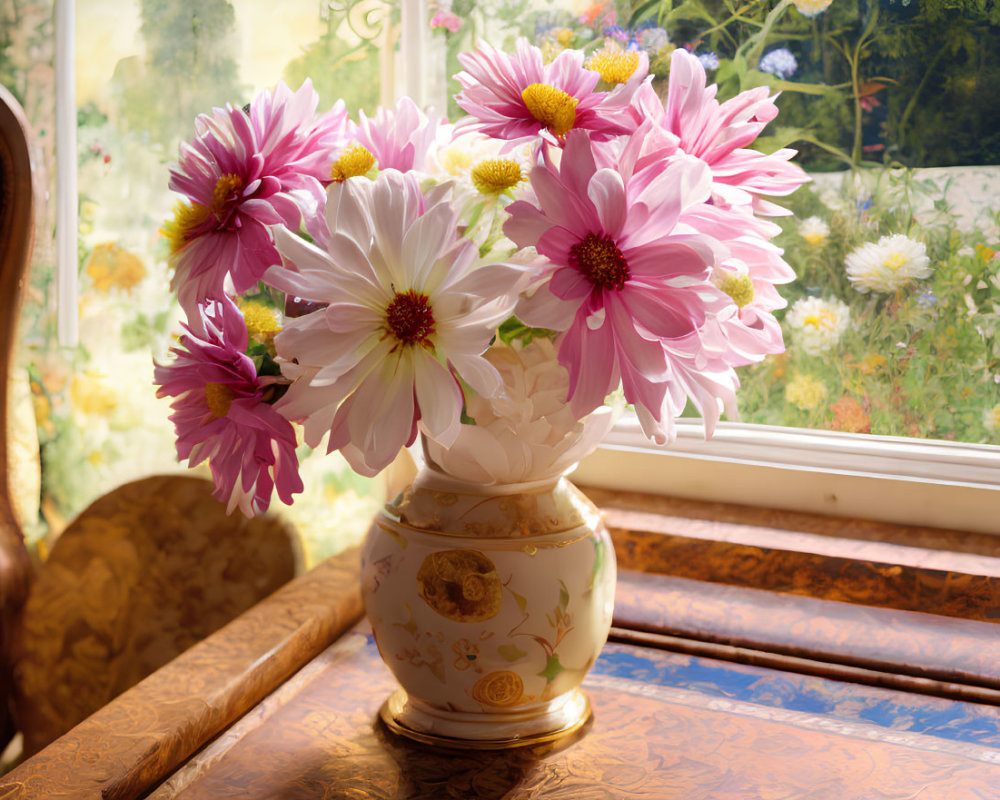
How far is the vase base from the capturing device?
720 mm

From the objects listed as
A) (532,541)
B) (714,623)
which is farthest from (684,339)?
(714,623)

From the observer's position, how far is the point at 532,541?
685 millimetres

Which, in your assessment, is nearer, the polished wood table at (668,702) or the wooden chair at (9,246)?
the polished wood table at (668,702)

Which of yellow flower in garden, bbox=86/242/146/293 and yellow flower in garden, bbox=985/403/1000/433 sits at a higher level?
yellow flower in garden, bbox=86/242/146/293

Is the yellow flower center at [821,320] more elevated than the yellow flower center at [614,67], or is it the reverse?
the yellow flower center at [614,67]

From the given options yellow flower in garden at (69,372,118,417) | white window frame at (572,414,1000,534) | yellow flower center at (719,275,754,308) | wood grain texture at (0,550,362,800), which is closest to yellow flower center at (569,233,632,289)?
yellow flower center at (719,275,754,308)

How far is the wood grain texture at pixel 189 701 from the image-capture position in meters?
0.68

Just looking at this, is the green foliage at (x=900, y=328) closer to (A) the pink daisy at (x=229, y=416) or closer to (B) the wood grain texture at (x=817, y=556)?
(B) the wood grain texture at (x=817, y=556)

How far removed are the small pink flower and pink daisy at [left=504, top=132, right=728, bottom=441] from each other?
0.77 metres

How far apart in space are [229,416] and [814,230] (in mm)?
780

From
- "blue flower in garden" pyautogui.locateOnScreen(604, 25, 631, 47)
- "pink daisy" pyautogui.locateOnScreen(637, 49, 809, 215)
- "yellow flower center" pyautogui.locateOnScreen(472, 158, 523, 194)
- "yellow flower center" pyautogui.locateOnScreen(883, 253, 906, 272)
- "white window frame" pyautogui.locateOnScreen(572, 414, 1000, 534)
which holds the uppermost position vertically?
"blue flower in garden" pyautogui.locateOnScreen(604, 25, 631, 47)

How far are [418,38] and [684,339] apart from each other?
87 centimetres

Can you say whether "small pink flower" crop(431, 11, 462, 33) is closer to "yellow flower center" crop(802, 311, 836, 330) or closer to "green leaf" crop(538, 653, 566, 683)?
"yellow flower center" crop(802, 311, 836, 330)

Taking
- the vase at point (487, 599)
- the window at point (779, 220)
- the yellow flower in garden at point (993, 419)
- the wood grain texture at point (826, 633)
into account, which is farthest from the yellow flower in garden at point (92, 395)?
the yellow flower in garden at point (993, 419)
